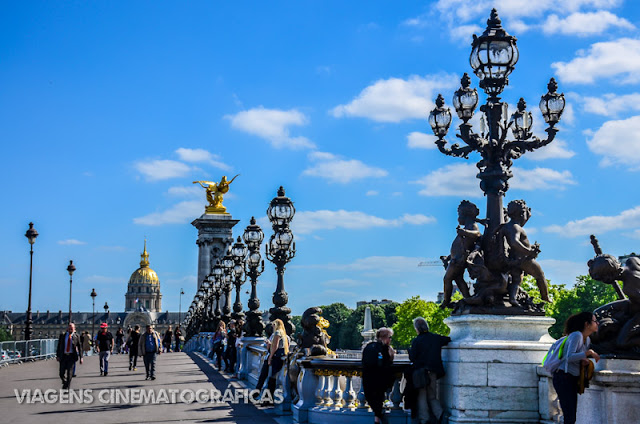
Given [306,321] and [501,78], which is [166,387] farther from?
[501,78]

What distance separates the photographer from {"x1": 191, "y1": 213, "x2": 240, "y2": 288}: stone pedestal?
93625mm

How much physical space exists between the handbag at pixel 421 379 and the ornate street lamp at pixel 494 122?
2167mm

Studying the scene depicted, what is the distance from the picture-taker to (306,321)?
15188 millimetres

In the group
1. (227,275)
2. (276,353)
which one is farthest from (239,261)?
(276,353)

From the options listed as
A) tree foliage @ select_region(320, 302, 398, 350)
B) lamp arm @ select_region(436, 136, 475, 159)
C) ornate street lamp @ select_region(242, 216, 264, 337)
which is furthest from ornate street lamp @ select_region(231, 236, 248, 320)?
tree foliage @ select_region(320, 302, 398, 350)

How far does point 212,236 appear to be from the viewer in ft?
308

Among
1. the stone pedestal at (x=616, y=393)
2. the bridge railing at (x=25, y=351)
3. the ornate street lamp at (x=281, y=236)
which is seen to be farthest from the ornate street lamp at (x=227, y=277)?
the stone pedestal at (x=616, y=393)

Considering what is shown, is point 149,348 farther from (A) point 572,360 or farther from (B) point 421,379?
(A) point 572,360

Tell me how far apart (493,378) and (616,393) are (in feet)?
7.61

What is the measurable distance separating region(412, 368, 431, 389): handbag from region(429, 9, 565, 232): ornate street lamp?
217 centimetres

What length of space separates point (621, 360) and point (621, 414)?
570 mm

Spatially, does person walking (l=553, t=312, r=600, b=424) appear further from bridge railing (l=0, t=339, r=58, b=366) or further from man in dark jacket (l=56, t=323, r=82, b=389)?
bridge railing (l=0, t=339, r=58, b=366)

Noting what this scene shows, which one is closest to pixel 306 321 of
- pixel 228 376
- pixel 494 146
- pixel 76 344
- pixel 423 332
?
pixel 423 332

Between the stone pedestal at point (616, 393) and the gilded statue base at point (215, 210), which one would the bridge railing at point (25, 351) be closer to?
the stone pedestal at point (616, 393)
